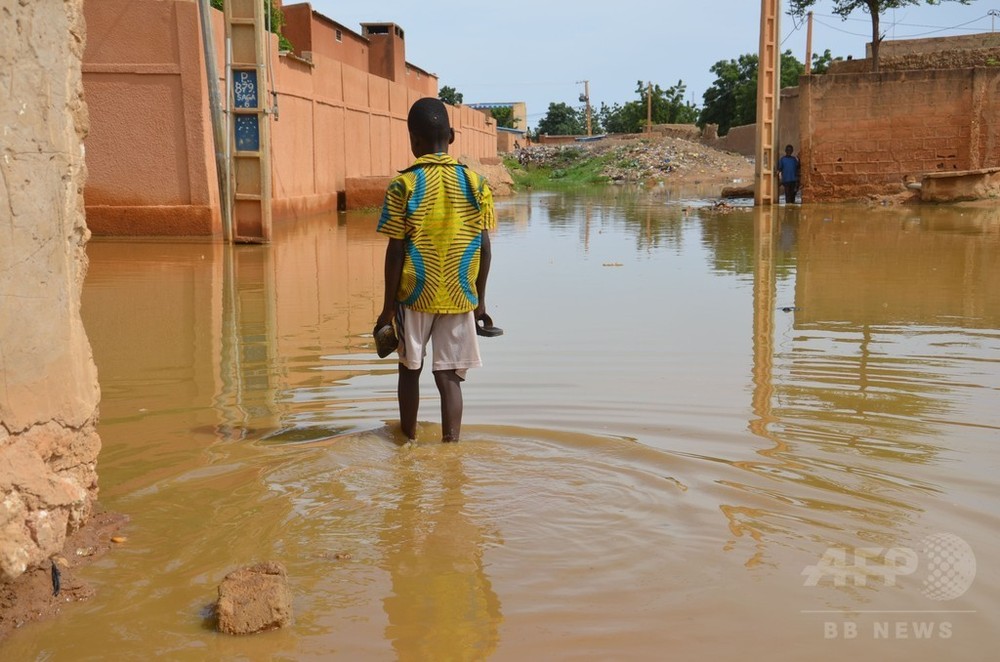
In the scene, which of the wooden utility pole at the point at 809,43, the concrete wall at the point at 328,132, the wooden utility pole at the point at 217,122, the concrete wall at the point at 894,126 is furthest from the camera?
the wooden utility pole at the point at 809,43

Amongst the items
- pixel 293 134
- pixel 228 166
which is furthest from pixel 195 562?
pixel 293 134

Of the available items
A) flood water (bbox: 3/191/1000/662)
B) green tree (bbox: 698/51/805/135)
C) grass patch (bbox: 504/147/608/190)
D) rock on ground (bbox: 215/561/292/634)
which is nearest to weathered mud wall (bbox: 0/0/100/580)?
flood water (bbox: 3/191/1000/662)

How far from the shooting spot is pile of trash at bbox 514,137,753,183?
3903 centimetres

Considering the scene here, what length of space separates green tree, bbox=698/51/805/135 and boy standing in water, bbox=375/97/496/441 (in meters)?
48.9

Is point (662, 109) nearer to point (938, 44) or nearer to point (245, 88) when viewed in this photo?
point (938, 44)

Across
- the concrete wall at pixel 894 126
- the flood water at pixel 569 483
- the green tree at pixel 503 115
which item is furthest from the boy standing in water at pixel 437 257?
the green tree at pixel 503 115

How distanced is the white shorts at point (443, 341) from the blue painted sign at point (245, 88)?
8.60m

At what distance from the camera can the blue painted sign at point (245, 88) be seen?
11.8 meters

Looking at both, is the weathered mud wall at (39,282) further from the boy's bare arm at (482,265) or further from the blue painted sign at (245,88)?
the blue painted sign at (245,88)

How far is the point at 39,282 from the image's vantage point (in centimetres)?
273

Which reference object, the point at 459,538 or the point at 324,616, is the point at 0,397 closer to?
the point at 324,616

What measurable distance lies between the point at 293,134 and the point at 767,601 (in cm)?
1443

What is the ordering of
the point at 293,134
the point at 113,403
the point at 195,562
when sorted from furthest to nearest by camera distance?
the point at 293,134 < the point at 113,403 < the point at 195,562

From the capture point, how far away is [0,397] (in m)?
2.60
